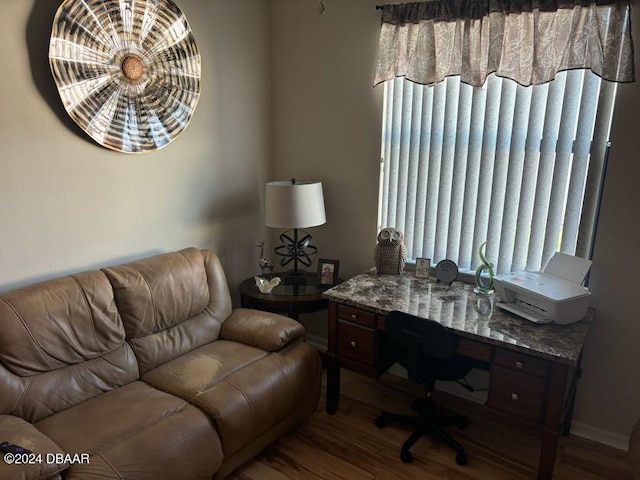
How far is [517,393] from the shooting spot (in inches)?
78.9

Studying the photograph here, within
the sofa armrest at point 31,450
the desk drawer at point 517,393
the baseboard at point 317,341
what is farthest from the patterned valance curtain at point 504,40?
the sofa armrest at point 31,450

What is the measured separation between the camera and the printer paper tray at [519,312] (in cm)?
212

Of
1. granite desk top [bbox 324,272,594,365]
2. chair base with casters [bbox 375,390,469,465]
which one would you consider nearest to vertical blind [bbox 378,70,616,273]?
granite desk top [bbox 324,272,594,365]

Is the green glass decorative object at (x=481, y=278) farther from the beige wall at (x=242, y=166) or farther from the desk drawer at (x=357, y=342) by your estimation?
the desk drawer at (x=357, y=342)

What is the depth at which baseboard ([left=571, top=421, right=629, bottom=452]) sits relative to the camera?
2391mm

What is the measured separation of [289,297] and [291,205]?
1.87 feet

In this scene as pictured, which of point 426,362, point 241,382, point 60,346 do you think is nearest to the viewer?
point 60,346

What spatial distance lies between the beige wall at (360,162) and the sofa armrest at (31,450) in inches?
81.2

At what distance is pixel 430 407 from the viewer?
2459 mm

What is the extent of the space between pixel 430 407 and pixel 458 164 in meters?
1.38

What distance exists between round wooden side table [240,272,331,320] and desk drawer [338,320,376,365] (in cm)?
33

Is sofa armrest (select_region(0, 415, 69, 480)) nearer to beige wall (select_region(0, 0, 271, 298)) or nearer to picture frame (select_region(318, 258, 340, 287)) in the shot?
beige wall (select_region(0, 0, 271, 298))

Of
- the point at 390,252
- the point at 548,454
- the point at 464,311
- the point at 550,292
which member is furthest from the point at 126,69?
the point at 548,454

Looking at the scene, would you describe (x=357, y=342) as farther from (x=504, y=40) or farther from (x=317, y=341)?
(x=504, y=40)
